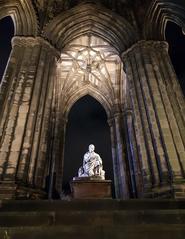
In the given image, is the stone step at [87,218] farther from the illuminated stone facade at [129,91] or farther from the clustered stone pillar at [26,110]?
the clustered stone pillar at [26,110]

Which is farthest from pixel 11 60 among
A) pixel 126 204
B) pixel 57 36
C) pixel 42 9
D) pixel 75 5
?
pixel 126 204

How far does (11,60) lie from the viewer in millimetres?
8367

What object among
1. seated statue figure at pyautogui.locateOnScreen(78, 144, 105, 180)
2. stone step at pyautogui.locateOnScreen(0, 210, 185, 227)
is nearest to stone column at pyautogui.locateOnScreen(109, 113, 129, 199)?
seated statue figure at pyautogui.locateOnScreen(78, 144, 105, 180)

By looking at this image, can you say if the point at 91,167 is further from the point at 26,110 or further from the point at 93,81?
the point at 93,81

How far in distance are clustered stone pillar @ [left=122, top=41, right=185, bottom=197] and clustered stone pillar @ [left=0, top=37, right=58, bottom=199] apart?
3.24 m

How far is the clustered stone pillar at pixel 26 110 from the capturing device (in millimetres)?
6402

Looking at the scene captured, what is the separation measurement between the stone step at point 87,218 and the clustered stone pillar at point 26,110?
90.9 inches

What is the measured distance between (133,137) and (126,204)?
8.07 metres

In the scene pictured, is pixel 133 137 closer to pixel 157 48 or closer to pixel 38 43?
pixel 157 48

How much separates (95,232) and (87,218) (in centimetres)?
40

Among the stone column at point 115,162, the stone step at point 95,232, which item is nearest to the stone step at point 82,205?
the stone step at point 95,232

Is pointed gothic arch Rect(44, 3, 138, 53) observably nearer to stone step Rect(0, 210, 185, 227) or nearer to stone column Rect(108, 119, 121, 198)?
stone column Rect(108, 119, 121, 198)

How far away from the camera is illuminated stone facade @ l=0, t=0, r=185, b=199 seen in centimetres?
648

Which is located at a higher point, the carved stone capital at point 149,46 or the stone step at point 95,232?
the carved stone capital at point 149,46
